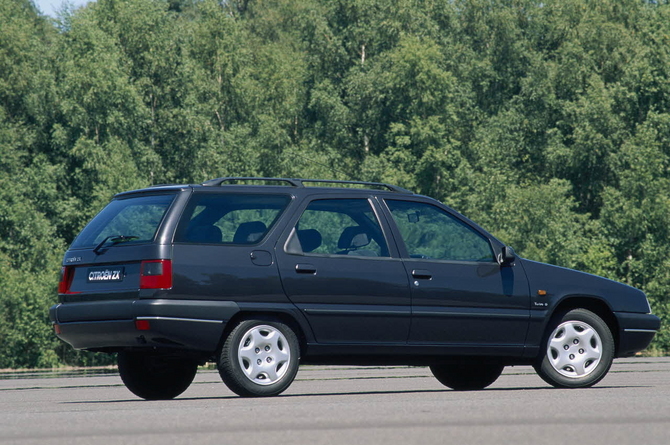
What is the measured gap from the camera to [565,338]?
11.4 metres

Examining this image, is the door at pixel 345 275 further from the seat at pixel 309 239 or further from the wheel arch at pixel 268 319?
the wheel arch at pixel 268 319

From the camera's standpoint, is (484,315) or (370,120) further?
(370,120)

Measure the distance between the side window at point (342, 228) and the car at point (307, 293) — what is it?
12 mm

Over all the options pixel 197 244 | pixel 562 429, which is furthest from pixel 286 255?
pixel 562 429

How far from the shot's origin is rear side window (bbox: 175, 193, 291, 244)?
10016 millimetres

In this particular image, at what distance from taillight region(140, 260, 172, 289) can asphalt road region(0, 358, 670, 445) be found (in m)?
0.91

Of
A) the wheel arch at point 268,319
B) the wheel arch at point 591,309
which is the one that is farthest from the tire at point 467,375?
the wheel arch at point 268,319

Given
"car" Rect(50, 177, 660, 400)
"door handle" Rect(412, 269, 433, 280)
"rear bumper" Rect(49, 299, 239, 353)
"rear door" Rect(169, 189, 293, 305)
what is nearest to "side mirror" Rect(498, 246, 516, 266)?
"car" Rect(50, 177, 660, 400)

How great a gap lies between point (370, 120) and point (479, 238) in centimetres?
4359

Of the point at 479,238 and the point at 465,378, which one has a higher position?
the point at 479,238

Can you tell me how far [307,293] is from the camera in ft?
33.5

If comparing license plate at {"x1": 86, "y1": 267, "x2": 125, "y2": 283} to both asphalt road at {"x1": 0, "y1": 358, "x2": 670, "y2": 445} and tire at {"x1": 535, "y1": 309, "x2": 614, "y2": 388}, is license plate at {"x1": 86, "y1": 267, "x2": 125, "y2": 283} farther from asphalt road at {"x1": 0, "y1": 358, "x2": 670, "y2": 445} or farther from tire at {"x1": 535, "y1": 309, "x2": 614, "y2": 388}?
tire at {"x1": 535, "y1": 309, "x2": 614, "y2": 388}

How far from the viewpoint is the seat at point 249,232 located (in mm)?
10203

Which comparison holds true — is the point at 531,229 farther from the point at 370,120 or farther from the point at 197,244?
the point at 197,244
